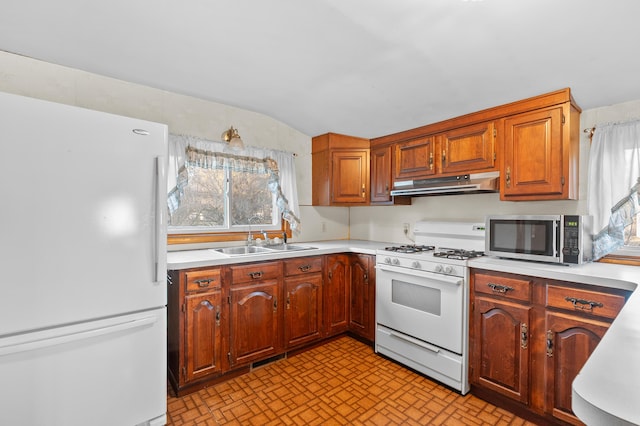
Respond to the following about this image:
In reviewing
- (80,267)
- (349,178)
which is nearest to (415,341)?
(349,178)

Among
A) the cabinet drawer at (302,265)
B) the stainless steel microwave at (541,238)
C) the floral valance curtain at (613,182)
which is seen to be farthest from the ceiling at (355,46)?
the cabinet drawer at (302,265)

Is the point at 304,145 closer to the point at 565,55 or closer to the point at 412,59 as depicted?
the point at 412,59

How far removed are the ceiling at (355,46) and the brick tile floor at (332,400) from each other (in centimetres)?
218

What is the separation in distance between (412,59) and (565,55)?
2.75 ft

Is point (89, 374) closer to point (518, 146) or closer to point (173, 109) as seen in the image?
point (173, 109)

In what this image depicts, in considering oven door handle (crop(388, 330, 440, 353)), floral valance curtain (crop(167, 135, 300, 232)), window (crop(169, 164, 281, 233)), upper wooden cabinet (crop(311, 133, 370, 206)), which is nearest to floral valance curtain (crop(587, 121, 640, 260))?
oven door handle (crop(388, 330, 440, 353))

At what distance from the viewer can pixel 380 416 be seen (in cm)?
201

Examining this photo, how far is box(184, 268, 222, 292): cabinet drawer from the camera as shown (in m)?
2.19

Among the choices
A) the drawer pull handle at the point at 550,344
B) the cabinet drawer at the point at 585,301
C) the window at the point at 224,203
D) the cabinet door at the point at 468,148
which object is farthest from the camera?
the window at the point at 224,203

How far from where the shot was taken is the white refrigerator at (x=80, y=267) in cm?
143

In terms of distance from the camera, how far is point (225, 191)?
305cm

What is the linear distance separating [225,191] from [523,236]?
249cm

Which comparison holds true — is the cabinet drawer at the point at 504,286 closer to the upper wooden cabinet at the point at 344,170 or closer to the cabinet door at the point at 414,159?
the cabinet door at the point at 414,159

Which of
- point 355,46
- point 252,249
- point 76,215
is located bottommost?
point 252,249
